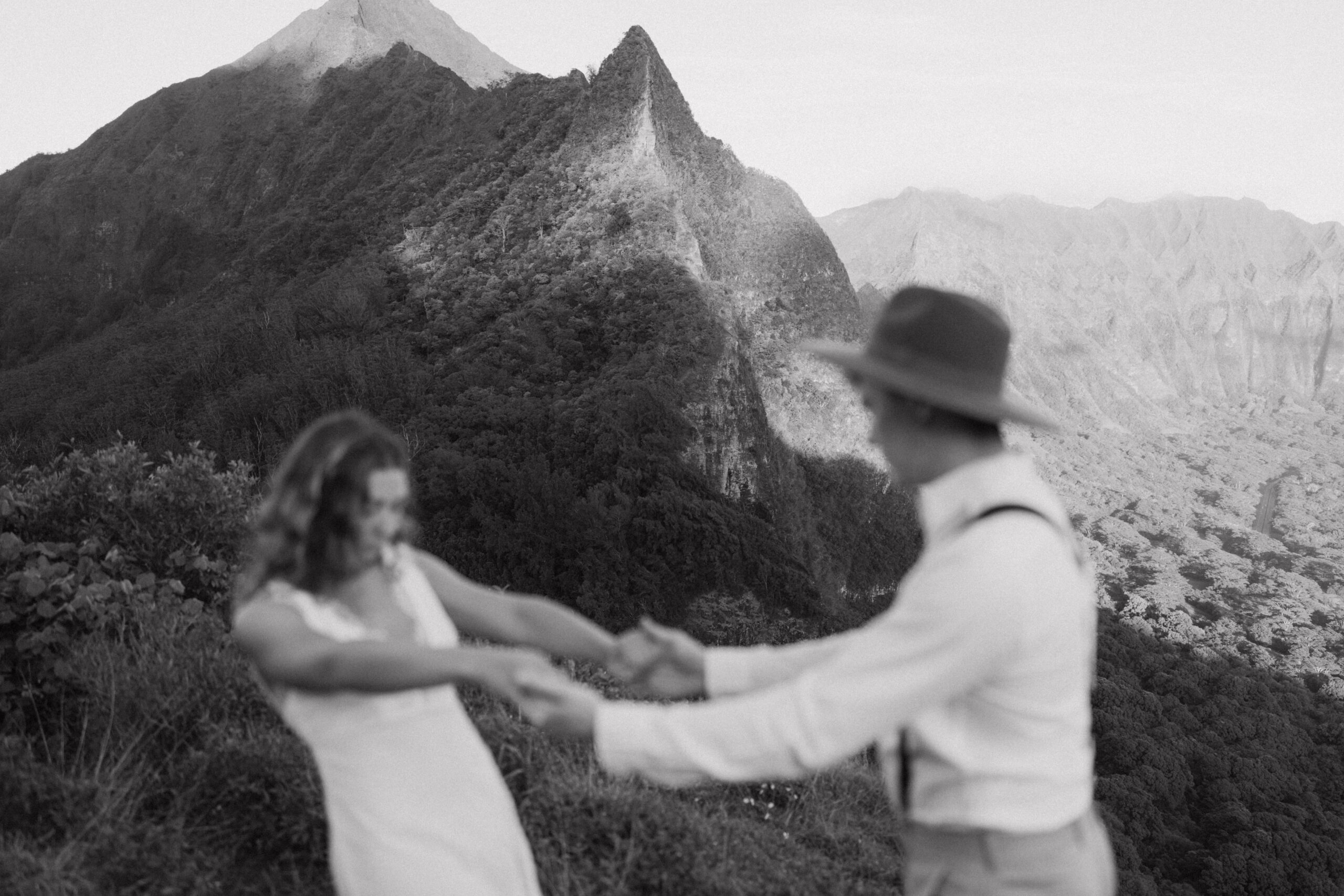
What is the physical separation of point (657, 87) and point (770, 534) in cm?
2594

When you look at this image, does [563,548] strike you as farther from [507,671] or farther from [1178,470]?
[1178,470]

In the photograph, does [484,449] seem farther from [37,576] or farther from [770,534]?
[37,576]

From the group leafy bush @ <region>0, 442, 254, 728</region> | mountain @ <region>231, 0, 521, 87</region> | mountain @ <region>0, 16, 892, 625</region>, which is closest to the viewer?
leafy bush @ <region>0, 442, 254, 728</region>

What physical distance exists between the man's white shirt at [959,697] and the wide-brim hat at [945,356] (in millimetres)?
122

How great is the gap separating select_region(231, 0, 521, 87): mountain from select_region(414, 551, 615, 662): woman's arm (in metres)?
89.6

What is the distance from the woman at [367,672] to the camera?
1735mm

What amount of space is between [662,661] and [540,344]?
4699 centimetres

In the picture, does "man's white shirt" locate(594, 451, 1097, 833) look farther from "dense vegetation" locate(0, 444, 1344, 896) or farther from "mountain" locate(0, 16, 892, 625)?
"mountain" locate(0, 16, 892, 625)

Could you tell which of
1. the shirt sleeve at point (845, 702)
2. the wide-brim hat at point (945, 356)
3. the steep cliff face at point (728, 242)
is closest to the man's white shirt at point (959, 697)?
the shirt sleeve at point (845, 702)

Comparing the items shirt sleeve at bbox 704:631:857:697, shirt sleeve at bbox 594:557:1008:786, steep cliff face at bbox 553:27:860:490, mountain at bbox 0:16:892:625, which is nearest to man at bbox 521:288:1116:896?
shirt sleeve at bbox 594:557:1008:786

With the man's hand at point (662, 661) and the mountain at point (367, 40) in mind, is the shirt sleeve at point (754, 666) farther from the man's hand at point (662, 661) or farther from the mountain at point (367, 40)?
the mountain at point (367, 40)

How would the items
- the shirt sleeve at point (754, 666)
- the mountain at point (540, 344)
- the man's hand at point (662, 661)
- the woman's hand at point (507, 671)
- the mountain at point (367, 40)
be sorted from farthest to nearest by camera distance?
the mountain at point (367, 40) < the mountain at point (540, 344) < the man's hand at point (662, 661) < the shirt sleeve at point (754, 666) < the woman's hand at point (507, 671)

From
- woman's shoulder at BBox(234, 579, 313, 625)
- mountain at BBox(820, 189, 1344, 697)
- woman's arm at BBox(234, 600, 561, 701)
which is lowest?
mountain at BBox(820, 189, 1344, 697)

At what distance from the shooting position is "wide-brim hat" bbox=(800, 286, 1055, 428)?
1720 mm
